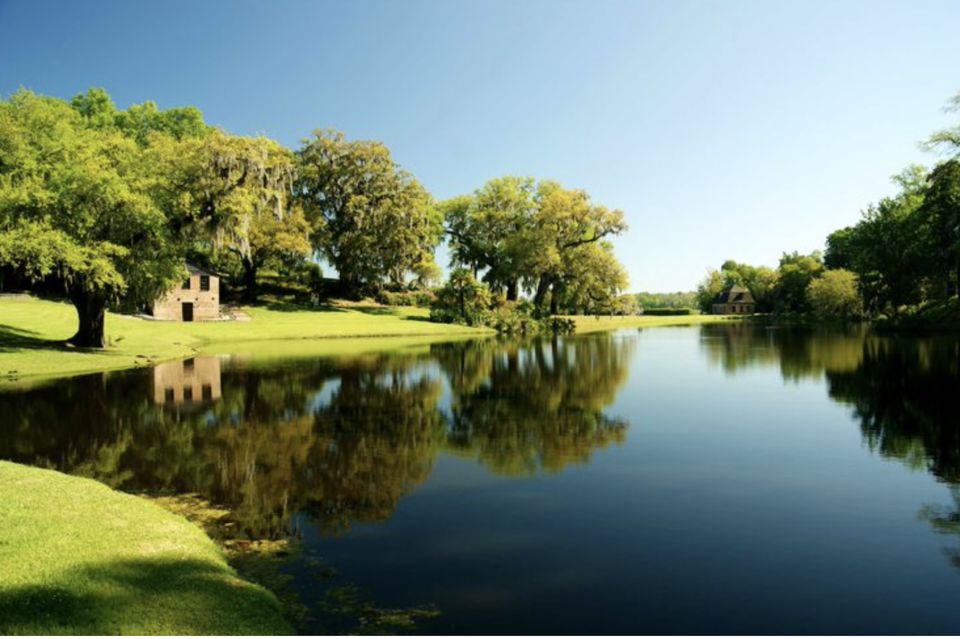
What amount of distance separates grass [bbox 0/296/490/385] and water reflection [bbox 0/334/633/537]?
4019mm

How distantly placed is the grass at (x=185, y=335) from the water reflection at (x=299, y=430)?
13.2 feet

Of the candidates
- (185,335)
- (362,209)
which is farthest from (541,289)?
(185,335)

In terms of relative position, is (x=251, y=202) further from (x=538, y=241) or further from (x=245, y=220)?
(x=538, y=241)

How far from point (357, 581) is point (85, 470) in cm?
857

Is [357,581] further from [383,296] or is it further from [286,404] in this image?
[383,296]

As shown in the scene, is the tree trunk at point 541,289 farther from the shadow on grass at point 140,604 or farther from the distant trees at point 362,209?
the shadow on grass at point 140,604

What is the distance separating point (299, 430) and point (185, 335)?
35.0 meters

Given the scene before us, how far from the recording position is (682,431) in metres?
17.7

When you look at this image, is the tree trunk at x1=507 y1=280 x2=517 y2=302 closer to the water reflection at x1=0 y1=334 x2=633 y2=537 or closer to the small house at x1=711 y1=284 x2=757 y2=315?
the water reflection at x1=0 y1=334 x2=633 y2=537

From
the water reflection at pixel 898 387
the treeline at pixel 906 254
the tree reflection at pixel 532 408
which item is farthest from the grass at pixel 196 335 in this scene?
the treeline at pixel 906 254

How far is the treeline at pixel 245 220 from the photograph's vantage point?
32.2 m

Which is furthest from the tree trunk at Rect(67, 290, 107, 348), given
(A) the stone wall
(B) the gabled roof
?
(B) the gabled roof

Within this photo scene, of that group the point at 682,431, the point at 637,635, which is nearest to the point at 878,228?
the point at 682,431

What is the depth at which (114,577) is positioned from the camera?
7.11 metres
